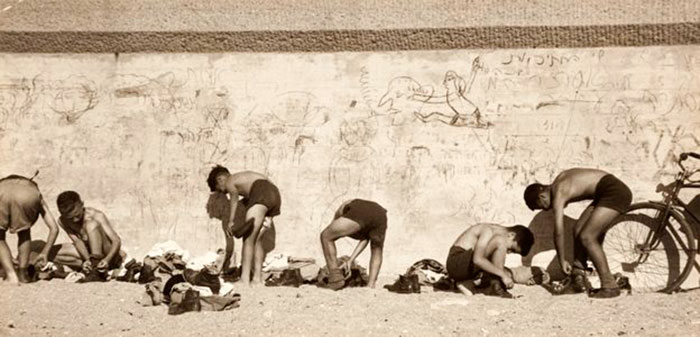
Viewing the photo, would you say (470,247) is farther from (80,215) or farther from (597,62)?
(80,215)

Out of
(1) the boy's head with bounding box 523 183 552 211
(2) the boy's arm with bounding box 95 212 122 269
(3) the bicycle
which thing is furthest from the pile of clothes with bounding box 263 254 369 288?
(3) the bicycle

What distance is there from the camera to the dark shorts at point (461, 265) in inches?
356

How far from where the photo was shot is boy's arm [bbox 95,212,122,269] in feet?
31.5

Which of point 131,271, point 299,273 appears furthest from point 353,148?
point 131,271

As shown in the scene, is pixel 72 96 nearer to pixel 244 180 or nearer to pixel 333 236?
pixel 244 180

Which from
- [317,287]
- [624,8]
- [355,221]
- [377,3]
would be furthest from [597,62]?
[317,287]

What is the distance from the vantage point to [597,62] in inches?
387

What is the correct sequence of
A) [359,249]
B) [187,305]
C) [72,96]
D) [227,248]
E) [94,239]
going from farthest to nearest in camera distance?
1. [72,96]
2. [227,248]
3. [94,239]
4. [359,249]
5. [187,305]

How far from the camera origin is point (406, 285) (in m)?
8.98

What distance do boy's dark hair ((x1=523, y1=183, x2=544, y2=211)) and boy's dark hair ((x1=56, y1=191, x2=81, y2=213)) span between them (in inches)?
172

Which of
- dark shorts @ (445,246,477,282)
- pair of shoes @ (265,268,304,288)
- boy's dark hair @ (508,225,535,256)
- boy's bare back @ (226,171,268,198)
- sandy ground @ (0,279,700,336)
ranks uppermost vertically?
boy's bare back @ (226,171,268,198)

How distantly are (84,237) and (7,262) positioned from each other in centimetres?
77

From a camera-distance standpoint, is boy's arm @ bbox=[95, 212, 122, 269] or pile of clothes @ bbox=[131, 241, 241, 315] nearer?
pile of clothes @ bbox=[131, 241, 241, 315]

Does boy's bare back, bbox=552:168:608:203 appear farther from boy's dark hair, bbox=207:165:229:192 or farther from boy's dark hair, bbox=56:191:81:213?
boy's dark hair, bbox=56:191:81:213
